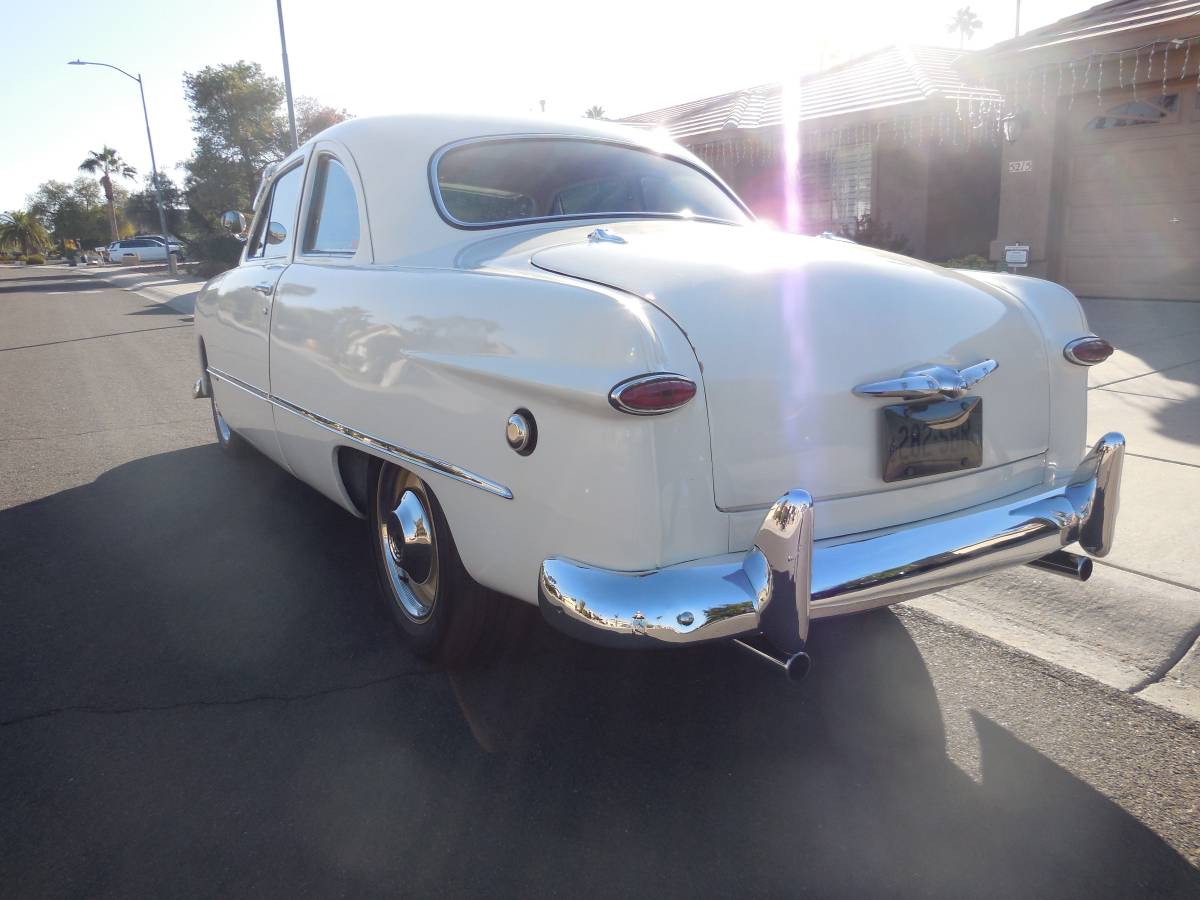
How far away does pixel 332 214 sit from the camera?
12.3 ft

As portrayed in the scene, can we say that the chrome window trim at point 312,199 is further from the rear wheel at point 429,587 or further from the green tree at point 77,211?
the green tree at point 77,211

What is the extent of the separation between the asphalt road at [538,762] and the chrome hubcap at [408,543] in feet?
0.73

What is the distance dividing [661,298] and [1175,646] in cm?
218

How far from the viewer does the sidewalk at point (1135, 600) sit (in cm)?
300

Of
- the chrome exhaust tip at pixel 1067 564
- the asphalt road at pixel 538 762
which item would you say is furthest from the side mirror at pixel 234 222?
the chrome exhaust tip at pixel 1067 564

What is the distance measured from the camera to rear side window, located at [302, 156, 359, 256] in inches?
139

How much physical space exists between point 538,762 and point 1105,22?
11647 millimetres

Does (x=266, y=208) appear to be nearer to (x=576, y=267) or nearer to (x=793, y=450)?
(x=576, y=267)

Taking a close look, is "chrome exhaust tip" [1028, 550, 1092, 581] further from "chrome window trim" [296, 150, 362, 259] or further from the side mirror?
the side mirror

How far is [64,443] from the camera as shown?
6645 mm

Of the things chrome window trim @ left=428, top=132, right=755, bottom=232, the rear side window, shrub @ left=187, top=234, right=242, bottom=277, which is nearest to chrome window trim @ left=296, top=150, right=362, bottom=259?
the rear side window

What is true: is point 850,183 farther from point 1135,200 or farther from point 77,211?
point 77,211

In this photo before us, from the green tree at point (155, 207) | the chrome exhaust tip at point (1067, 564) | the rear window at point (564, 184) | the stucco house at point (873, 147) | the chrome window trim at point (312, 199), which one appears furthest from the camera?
the green tree at point (155, 207)

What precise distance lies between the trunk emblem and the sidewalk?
1.19 metres
